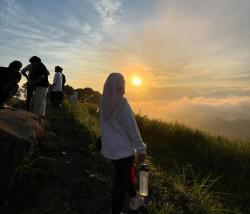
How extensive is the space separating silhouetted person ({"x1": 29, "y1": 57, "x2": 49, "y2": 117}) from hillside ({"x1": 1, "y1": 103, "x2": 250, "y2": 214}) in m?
0.77

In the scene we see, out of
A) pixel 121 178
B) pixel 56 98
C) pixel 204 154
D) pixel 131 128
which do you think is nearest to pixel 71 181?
pixel 121 178

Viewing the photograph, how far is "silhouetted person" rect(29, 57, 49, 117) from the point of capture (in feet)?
38.0

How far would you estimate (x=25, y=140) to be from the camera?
703 centimetres

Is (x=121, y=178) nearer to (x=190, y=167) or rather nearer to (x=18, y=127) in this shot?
(x=18, y=127)

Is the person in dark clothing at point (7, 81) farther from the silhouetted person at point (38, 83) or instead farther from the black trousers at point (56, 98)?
the black trousers at point (56, 98)

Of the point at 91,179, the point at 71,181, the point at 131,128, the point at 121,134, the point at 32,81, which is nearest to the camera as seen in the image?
the point at 131,128

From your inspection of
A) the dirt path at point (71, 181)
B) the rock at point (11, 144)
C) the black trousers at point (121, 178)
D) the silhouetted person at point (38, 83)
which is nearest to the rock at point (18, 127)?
the rock at point (11, 144)

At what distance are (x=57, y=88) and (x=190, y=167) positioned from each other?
6.60m

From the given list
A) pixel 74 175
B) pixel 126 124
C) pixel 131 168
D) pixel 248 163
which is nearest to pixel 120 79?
pixel 126 124

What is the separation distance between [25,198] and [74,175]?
4.39ft

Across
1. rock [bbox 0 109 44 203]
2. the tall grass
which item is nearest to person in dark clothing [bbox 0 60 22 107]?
rock [bbox 0 109 44 203]

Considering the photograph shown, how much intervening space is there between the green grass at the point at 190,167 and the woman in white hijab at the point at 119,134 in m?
1.40

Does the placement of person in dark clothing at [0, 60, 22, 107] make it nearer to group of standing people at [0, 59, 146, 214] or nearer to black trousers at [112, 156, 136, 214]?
group of standing people at [0, 59, 146, 214]

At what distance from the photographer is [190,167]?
44.2 ft
